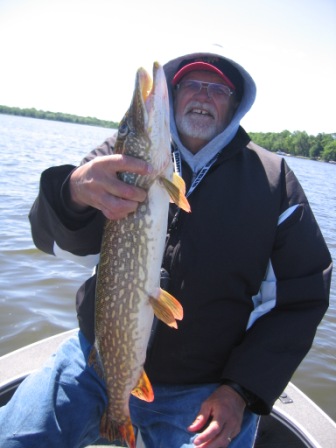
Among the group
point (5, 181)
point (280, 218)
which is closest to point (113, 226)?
point (280, 218)

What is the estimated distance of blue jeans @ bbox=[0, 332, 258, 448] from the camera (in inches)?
88.2

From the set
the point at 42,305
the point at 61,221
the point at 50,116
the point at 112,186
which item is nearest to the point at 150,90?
the point at 112,186

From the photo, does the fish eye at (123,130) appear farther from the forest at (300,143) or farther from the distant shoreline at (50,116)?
the distant shoreline at (50,116)

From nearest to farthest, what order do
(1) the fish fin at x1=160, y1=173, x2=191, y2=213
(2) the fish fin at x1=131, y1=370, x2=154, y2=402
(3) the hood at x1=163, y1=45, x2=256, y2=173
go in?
(1) the fish fin at x1=160, y1=173, x2=191, y2=213, (2) the fish fin at x1=131, y1=370, x2=154, y2=402, (3) the hood at x1=163, y1=45, x2=256, y2=173

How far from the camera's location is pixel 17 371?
311 centimetres

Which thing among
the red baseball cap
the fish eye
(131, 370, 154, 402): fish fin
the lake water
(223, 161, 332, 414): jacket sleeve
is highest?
the red baseball cap

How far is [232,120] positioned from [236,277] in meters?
1.21

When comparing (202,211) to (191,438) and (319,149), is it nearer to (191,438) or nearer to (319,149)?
(191,438)

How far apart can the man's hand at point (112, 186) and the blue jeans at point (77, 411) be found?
3.89ft

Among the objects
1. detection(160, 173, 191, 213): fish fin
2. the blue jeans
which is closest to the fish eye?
detection(160, 173, 191, 213): fish fin

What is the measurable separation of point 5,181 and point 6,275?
724cm

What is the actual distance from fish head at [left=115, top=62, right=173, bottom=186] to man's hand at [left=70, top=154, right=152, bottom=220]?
0.28 feet

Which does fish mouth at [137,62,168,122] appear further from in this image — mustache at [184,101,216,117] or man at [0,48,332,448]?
mustache at [184,101,216,117]

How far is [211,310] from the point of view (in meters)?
2.49
